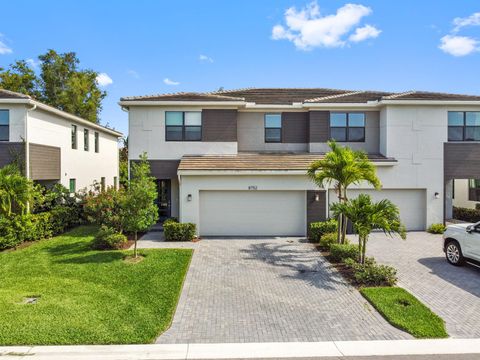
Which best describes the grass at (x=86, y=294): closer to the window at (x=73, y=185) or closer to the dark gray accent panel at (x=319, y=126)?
the window at (x=73, y=185)

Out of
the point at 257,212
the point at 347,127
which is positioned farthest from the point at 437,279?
the point at 347,127

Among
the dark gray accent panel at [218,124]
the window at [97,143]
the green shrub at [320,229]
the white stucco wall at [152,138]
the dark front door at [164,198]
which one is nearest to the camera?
the green shrub at [320,229]

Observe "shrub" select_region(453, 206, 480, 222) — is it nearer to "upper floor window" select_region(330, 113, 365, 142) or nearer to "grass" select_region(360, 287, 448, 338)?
"upper floor window" select_region(330, 113, 365, 142)

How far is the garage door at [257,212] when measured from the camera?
15102 millimetres

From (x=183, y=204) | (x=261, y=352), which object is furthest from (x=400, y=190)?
(x=261, y=352)

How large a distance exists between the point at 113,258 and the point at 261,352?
726cm

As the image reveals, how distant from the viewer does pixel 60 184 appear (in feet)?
55.4

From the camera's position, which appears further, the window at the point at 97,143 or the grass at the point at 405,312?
the window at the point at 97,143

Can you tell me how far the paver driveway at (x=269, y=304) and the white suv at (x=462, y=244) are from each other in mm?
4306

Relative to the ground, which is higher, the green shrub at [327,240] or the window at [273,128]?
the window at [273,128]

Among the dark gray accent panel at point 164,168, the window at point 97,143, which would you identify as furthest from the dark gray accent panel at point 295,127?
the window at point 97,143

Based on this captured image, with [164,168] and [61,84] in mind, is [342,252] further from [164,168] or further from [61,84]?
[61,84]

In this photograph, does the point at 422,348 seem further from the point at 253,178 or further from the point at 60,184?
the point at 60,184

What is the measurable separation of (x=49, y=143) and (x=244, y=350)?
1541 centimetres
